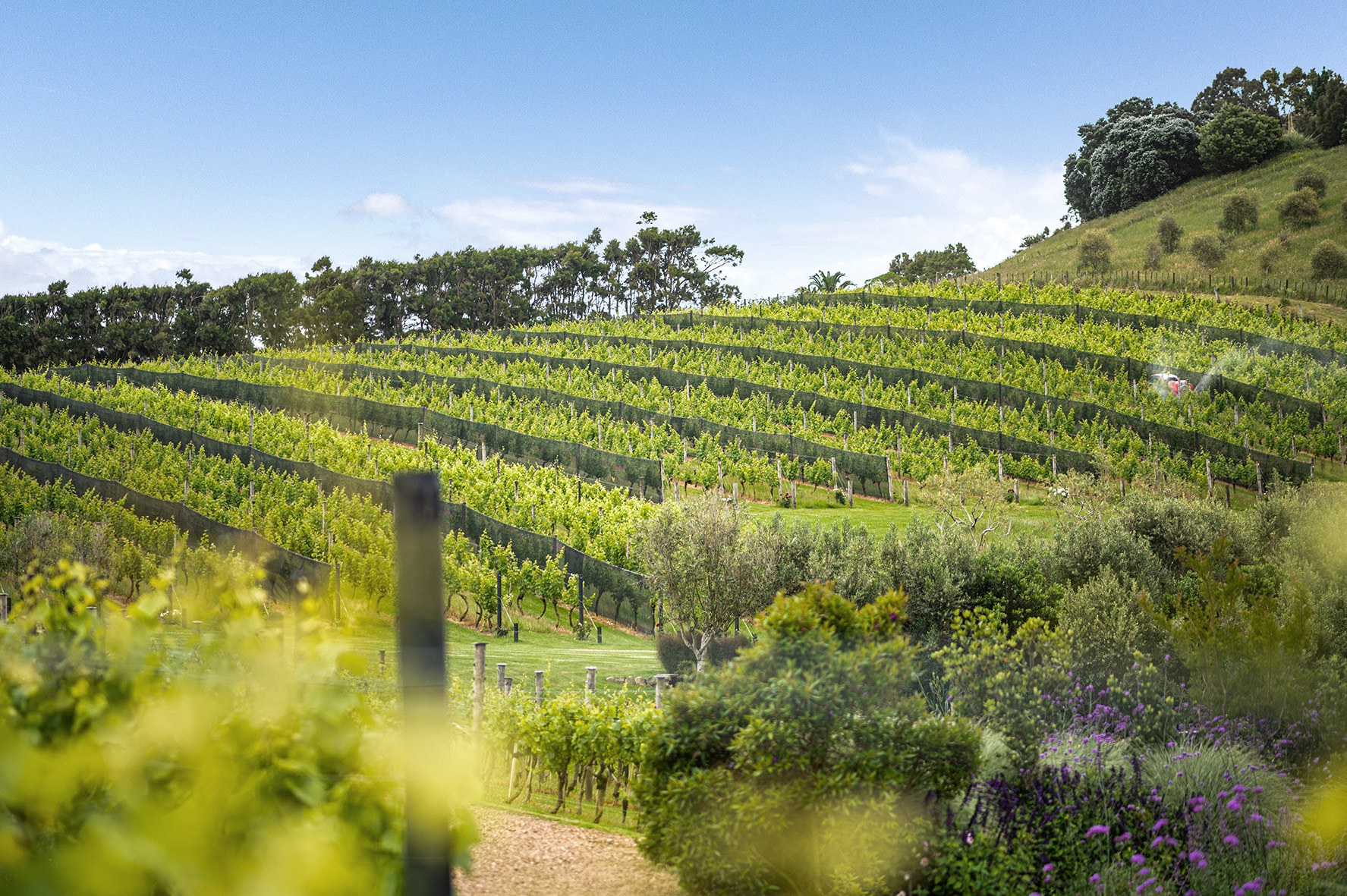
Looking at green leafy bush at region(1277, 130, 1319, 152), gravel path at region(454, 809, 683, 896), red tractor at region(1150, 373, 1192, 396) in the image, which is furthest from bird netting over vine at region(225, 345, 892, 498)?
green leafy bush at region(1277, 130, 1319, 152)

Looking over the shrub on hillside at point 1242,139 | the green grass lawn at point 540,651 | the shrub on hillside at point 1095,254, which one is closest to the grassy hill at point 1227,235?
the shrub on hillside at point 1095,254

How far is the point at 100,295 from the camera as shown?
73.1 m

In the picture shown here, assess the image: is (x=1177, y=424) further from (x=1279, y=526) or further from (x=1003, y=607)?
(x=1003, y=607)

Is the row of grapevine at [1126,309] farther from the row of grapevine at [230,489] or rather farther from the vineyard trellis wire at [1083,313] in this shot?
the row of grapevine at [230,489]

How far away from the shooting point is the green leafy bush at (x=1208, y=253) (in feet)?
180

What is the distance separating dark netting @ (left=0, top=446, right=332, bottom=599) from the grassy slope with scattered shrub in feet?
174

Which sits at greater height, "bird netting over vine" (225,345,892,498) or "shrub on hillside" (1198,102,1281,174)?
"shrub on hillside" (1198,102,1281,174)

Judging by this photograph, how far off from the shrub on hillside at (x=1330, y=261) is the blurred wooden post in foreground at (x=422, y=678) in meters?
58.6

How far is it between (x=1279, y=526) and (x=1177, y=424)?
16.8 m

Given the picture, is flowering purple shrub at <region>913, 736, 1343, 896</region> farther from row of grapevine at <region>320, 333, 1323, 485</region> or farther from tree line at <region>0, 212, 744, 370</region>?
tree line at <region>0, 212, 744, 370</region>

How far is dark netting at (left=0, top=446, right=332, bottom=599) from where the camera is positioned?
1858 centimetres

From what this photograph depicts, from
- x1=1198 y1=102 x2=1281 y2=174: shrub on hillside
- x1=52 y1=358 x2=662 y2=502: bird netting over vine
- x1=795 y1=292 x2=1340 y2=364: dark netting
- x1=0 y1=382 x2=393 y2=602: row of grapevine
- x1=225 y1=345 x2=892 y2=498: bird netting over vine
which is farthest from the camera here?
x1=1198 y1=102 x2=1281 y2=174: shrub on hillside

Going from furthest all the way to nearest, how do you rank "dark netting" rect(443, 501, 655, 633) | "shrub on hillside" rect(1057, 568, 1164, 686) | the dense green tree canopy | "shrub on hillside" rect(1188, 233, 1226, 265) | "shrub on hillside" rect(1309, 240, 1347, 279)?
the dense green tree canopy
"shrub on hillside" rect(1188, 233, 1226, 265)
"shrub on hillside" rect(1309, 240, 1347, 279)
"dark netting" rect(443, 501, 655, 633)
"shrub on hillside" rect(1057, 568, 1164, 686)

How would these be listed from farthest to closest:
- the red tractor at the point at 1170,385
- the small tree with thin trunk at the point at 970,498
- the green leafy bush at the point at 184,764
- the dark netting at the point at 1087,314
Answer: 1. the dark netting at the point at 1087,314
2. the red tractor at the point at 1170,385
3. the small tree with thin trunk at the point at 970,498
4. the green leafy bush at the point at 184,764
